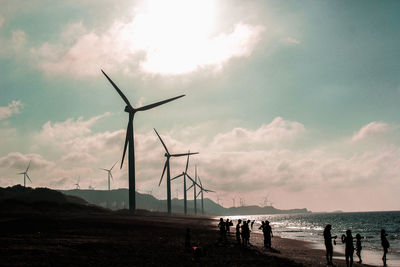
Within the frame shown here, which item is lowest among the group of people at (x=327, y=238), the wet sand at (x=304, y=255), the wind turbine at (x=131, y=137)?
the wet sand at (x=304, y=255)

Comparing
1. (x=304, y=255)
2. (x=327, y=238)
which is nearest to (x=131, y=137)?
(x=304, y=255)

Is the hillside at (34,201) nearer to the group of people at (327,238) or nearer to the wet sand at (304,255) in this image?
the group of people at (327,238)

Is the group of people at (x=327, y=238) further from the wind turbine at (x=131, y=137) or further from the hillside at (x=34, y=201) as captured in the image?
the hillside at (x=34, y=201)

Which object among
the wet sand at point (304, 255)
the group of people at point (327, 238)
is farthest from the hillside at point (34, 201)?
the wet sand at point (304, 255)

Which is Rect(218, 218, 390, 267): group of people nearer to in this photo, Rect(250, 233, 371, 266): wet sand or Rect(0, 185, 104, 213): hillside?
Rect(250, 233, 371, 266): wet sand

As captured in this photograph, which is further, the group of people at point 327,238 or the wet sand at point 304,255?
the wet sand at point 304,255

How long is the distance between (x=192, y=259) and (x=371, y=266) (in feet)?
40.0

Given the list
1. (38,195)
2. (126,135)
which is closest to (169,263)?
(126,135)

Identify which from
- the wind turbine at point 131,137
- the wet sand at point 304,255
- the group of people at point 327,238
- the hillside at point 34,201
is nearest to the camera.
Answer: the group of people at point 327,238

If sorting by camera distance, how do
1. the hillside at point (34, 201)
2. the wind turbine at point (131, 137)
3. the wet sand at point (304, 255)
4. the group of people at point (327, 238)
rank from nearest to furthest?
the group of people at point (327, 238) → the wet sand at point (304, 255) → the wind turbine at point (131, 137) → the hillside at point (34, 201)

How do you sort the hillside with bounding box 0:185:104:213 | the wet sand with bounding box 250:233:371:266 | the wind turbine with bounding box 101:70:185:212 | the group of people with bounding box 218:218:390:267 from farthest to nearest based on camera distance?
the hillside with bounding box 0:185:104:213, the wind turbine with bounding box 101:70:185:212, the wet sand with bounding box 250:233:371:266, the group of people with bounding box 218:218:390:267

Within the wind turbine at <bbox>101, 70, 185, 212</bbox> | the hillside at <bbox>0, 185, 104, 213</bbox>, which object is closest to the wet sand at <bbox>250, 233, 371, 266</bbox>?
the wind turbine at <bbox>101, 70, 185, 212</bbox>

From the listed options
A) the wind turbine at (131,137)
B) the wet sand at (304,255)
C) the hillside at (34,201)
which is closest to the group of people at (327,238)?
the wet sand at (304,255)

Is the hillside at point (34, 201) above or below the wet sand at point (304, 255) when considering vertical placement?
above
